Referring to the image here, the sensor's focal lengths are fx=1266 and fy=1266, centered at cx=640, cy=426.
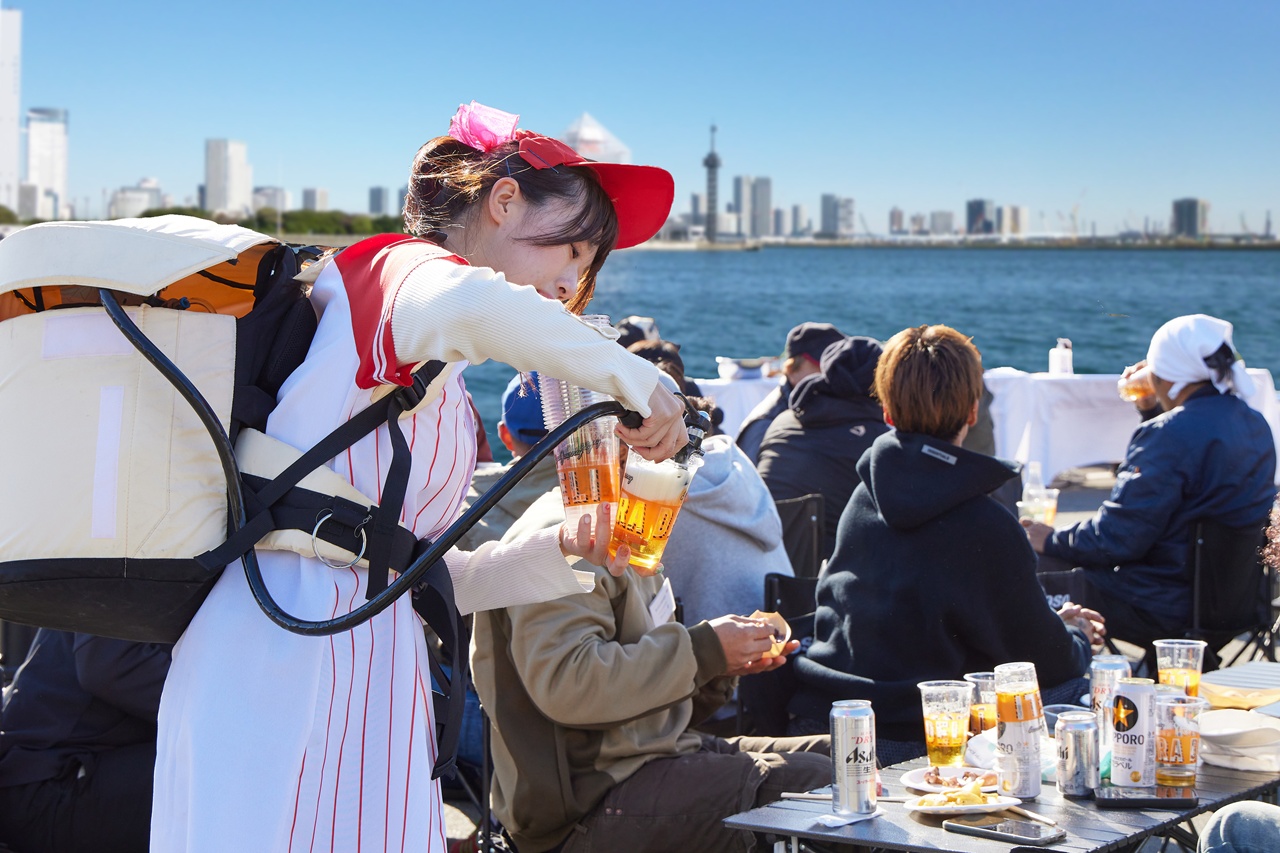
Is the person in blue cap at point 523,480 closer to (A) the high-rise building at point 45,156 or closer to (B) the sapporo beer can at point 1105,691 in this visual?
(B) the sapporo beer can at point 1105,691

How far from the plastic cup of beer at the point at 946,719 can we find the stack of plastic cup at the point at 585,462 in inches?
36.8

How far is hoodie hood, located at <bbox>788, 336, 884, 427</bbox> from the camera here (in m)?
5.06

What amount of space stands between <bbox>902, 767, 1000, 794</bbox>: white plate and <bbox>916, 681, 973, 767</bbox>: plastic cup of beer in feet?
0.11

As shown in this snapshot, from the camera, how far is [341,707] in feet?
5.03

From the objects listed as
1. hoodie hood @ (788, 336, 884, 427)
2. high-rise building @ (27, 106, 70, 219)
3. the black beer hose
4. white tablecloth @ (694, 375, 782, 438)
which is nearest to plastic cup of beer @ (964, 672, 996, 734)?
the black beer hose

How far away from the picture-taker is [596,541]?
6.32ft

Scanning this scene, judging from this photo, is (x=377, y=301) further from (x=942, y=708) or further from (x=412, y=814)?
(x=942, y=708)

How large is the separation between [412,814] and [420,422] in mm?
497

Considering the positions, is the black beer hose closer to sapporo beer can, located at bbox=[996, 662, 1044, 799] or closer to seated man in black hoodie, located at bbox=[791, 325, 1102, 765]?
sapporo beer can, located at bbox=[996, 662, 1044, 799]

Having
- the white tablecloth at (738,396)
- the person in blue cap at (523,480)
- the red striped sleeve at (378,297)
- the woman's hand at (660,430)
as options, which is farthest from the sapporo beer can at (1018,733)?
the white tablecloth at (738,396)

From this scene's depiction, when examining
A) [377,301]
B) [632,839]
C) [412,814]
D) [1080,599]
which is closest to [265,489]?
[377,301]

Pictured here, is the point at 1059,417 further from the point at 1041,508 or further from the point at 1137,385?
the point at 1041,508

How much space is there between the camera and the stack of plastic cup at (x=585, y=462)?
6.33ft

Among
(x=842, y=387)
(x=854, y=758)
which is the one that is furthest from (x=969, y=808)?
(x=842, y=387)
